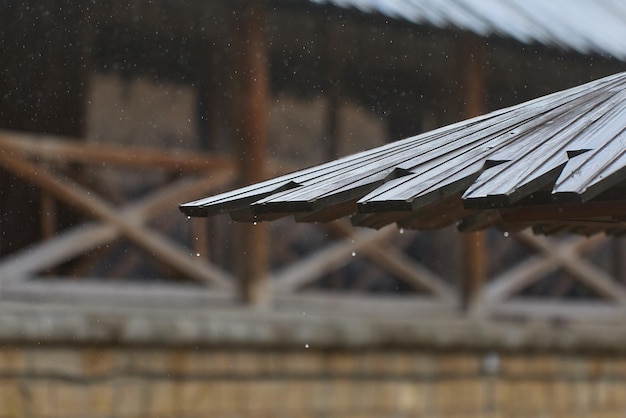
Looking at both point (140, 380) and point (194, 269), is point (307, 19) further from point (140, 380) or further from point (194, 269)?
point (140, 380)

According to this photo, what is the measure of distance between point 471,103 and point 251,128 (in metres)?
1.30

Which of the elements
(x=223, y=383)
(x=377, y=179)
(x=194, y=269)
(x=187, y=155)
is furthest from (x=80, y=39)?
(x=377, y=179)

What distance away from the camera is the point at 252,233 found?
5.94m

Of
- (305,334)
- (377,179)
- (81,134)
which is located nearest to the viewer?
(377,179)

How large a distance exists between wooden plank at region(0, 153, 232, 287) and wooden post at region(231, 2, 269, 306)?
0.14 m

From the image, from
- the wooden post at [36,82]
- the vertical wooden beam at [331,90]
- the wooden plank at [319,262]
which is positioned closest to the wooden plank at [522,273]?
the wooden plank at [319,262]

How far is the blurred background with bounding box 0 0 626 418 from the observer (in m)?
5.42

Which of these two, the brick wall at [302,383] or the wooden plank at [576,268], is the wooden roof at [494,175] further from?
the wooden plank at [576,268]

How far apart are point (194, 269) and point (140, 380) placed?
0.55m

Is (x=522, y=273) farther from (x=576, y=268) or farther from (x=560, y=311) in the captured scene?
(x=560, y=311)

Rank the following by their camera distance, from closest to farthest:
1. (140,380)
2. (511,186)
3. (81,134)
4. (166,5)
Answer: (511,186), (140,380), (166,5), (81,134)

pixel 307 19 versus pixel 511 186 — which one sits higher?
pixel 307 19

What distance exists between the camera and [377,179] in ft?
8.23

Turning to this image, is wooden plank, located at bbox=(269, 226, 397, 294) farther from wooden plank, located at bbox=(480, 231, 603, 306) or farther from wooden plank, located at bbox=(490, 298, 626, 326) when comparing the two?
wooden plank, located at bbox=(490, 298, 626, 326)
